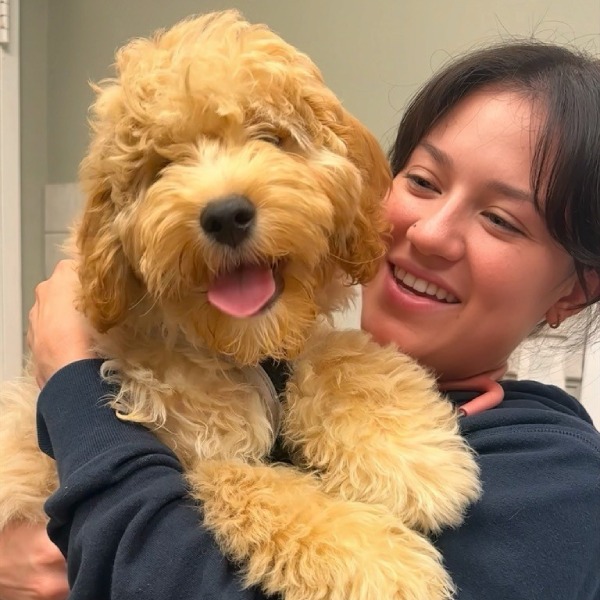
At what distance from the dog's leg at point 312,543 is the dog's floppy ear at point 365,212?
369 millimetres

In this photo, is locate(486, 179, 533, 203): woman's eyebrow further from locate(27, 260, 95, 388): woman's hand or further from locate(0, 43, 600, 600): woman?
locate(27, 260, 95, 388): woman's hand

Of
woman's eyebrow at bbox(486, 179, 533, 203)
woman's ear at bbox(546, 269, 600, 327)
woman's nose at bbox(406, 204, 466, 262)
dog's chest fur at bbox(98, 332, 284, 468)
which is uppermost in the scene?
woman's eyebrow at bbox(486, 179, 533, 203)

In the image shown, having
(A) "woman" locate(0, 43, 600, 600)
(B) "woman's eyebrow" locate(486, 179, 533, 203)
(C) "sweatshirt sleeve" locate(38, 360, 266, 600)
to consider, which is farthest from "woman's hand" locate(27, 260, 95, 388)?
(B) "woman's eyebrow" locate(486, 179, 533, 203)

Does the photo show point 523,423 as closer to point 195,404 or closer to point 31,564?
point 195,404

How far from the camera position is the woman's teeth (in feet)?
Result: 4.22

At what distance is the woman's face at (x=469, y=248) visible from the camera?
1.22 metres

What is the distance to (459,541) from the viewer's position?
3.13 feet

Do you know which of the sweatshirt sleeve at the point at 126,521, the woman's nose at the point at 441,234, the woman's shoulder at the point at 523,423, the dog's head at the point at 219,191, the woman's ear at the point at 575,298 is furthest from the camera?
the woman's ear at the point at 575,298

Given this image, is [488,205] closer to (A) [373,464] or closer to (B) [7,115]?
(A) [373,464]

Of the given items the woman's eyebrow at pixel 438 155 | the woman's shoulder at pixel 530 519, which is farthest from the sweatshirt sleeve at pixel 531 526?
the woman's eyebrow at pixel 438 155

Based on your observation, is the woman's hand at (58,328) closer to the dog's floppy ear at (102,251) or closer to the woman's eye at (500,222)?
the dog's floppy ear at (102,251)

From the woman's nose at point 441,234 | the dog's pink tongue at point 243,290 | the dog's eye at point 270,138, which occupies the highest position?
the dog's eye at point 270,138

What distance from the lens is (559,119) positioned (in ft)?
4.09

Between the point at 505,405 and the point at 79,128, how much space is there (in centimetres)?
229
